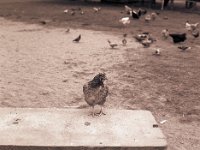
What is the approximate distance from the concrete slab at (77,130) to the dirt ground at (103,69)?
1.09 metres

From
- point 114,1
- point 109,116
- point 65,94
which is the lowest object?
point 114,1

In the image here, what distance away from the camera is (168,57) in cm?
1041

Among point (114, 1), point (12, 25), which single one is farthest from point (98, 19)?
point (114, 1)

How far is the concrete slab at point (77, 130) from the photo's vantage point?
3891mm

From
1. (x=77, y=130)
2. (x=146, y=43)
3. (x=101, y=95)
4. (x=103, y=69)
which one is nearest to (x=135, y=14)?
(x=146, y=43)

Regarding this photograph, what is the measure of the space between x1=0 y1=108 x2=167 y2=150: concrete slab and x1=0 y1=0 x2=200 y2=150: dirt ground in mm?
1087

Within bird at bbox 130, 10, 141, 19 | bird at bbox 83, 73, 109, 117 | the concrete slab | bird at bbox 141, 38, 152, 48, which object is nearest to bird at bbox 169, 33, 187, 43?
bird at bbox 141, 38, 152, 48

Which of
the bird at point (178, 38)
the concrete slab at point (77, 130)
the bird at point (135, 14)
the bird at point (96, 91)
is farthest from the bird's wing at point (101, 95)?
the bird at point (135, 14)

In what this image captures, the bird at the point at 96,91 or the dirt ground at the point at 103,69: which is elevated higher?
the bird at the point at 96,91

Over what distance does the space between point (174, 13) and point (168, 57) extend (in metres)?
9.93

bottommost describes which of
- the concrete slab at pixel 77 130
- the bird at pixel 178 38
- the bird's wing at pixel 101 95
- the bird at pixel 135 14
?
the bird at pixel 135 14

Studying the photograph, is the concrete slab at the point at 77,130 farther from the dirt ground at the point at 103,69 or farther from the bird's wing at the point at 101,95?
the dirt ground at the point at 103,69

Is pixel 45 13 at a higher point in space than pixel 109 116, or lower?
lower

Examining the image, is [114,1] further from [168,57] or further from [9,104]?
[9,104]
